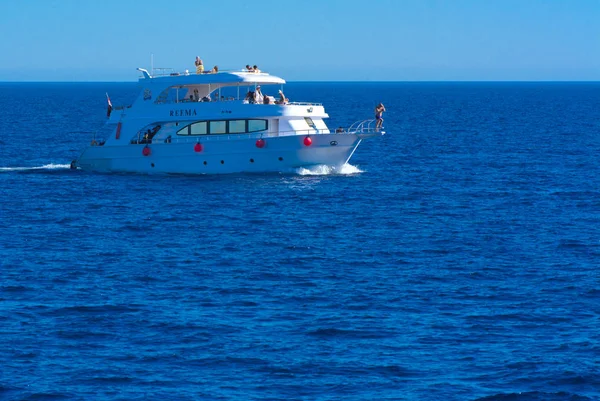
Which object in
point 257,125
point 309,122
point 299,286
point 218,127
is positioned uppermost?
point 309,122

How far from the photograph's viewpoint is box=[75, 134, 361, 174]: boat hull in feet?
186

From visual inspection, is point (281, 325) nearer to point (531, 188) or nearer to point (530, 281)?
point (530, 281)

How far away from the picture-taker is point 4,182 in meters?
58.9

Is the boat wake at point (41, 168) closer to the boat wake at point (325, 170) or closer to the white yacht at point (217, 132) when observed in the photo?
the white yacht at point (217, 132)

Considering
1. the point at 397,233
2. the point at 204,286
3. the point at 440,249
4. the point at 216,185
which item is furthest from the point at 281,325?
the point at 216,185

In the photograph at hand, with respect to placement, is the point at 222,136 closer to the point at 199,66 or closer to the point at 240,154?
the point at 240,154

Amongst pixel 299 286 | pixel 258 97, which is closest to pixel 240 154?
pixel 258 97

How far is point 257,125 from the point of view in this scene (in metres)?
57.0

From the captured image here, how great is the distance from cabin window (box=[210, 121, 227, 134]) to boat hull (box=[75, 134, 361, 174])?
59cm

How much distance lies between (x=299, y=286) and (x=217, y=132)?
25.2 metres

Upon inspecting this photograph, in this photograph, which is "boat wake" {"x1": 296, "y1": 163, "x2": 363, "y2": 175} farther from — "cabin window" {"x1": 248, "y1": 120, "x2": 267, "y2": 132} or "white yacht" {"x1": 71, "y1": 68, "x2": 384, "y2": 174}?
"cabin window" {"x1": 248, "y1": 120, "x2": 267, "y2": 132}

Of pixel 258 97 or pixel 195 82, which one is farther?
pixel 195 82

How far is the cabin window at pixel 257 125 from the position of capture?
187 feet

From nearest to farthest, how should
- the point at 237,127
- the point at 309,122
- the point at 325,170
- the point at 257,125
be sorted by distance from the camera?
the point at 257,125
the point at 237,127
the point at 309,122
the point at 325,170
